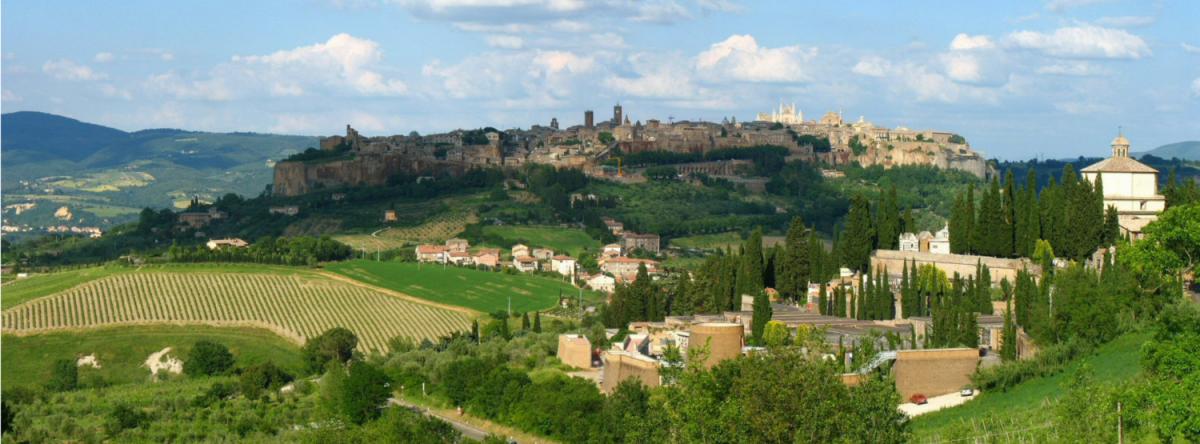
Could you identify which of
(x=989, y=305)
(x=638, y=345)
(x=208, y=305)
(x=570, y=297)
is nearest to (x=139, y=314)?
(x=208, y=305)

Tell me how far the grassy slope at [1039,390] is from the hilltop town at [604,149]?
91.6 metres

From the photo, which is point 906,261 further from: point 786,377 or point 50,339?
point 50,339

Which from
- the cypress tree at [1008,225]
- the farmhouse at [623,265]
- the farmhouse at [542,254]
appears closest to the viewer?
the cypress tree at [1008,225]

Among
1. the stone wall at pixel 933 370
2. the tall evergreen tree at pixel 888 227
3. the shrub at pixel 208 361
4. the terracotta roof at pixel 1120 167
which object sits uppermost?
the terracotta roof at pixel 1120 167

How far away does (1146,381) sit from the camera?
29.4 m

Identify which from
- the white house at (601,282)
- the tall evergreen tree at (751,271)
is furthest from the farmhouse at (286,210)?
the tall evergreen tree at (751,271)

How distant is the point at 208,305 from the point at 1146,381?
5266 cm

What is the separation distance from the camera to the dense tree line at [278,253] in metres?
86.8

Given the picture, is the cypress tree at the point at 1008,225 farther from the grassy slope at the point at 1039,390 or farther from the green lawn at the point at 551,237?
the green lawn at the point at 551,237

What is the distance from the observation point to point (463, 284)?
83938mm

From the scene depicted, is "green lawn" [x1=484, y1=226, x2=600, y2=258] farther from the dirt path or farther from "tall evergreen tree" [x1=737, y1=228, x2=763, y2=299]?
the dirt path

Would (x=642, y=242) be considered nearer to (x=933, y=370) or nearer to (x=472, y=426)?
(x=472, y=426)

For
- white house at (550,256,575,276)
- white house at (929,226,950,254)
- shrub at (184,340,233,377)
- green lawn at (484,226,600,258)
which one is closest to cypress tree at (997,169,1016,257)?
white house at (929,226,950,254)

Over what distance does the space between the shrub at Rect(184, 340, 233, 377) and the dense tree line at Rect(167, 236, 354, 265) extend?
23577 millimetres
